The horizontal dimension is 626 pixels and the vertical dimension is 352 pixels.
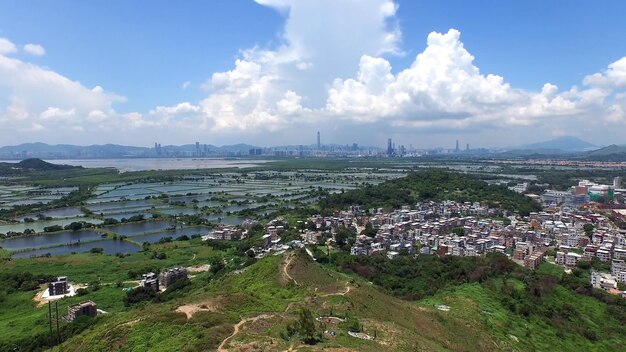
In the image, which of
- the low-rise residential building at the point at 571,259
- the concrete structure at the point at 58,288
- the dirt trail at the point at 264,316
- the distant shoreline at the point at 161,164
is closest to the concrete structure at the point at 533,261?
the low-rise residential building at the point at 571,259

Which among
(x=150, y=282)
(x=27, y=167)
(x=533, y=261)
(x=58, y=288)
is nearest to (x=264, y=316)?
(x=150, y=282)

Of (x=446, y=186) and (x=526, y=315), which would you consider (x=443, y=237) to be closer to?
(x=526, y=315)

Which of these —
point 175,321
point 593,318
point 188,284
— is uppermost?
point 175,321

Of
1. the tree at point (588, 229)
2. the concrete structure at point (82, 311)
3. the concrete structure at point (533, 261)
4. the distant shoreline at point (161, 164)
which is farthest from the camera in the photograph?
the distant shoreline at point (161, 164)

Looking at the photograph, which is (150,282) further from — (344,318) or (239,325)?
(344,318)

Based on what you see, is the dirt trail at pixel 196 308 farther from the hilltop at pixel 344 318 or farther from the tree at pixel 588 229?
the tree at pixel 588 229

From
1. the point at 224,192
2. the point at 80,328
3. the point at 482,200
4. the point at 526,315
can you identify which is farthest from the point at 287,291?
the point at 224,192

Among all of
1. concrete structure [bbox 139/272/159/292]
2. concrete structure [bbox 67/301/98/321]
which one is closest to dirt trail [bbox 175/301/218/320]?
concrete structure [bbox 67/301/98/321]
